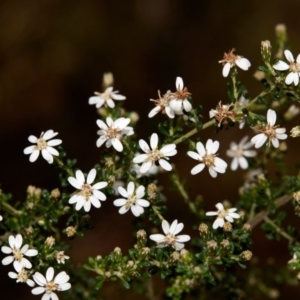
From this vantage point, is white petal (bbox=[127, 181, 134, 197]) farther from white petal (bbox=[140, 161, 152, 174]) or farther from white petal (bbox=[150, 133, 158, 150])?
white petal (bbox=[150, 133, 158, 150])

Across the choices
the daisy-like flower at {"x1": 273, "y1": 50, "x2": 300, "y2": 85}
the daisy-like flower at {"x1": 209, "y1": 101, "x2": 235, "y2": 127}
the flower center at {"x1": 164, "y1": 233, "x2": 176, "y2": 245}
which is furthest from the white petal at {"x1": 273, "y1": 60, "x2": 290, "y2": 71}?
the flower center at {"x1": 164, "y1": 233, "x2": 176, "y2": 245}

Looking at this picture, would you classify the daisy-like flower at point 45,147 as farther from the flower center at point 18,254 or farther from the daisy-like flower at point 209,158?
the daisy-like flower at point 209,158

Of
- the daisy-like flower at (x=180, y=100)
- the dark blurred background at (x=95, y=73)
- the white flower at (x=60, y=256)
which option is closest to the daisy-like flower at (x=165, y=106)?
the daisy-like flower at (x=180, y=100)

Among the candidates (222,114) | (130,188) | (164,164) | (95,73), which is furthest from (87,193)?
(95,73)

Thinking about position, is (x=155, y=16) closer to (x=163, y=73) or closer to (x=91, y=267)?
(x=163, y=73)

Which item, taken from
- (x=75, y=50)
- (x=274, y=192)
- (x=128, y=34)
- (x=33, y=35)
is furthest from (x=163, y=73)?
(x=274, y=192)

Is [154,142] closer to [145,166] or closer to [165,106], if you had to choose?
[145,166]
